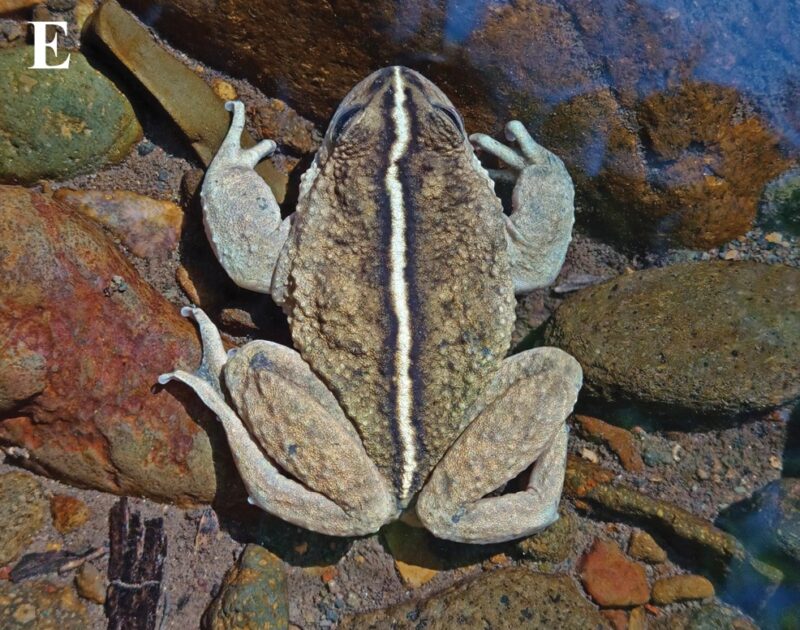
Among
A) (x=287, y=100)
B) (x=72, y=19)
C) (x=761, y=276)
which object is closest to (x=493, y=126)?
(x=287, y=100)

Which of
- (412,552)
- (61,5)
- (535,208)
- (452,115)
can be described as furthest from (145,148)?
(412,552)

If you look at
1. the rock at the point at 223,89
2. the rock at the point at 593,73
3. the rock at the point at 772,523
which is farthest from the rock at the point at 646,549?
the rock at the point at 223,89

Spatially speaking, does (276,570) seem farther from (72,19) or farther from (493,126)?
(72,19)

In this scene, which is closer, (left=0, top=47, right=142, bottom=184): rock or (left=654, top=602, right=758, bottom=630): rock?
(left=0, top=47, right=142, bottom=184): rock

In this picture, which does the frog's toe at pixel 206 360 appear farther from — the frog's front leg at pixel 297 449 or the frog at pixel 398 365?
the frog's front leg at pixel 297 449

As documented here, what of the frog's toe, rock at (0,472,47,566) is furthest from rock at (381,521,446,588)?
rock at (0,472,47,566)

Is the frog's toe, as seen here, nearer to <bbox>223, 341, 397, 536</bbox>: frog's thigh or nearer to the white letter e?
<bbox>223, 341, 397, 536</bbox>: frog's thigh
